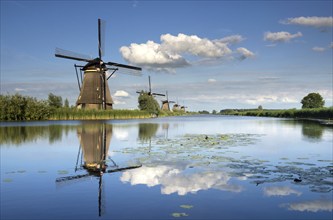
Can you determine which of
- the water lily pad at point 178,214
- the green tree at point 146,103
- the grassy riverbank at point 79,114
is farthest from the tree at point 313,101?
the water lily pad at point 178,214

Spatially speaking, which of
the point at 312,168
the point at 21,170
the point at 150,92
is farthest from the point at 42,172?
the point at 150,92

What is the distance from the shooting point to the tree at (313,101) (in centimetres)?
9775

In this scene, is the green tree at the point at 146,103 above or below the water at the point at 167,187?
above

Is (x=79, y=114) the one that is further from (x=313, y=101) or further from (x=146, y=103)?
(x=313, y=101)

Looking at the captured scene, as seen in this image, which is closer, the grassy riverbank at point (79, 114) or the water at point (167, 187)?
the water at point (167, 187)

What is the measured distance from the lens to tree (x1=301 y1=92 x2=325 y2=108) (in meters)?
97.8

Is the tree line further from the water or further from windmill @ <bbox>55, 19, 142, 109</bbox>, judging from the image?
the water

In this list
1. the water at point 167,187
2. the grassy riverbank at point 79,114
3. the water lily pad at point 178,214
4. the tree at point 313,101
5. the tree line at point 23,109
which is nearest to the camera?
the water lily pad at point 178,214

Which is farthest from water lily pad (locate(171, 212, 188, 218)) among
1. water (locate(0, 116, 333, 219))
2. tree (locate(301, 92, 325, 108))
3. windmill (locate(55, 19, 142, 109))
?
tree (locate(301, 92, 325, 108))

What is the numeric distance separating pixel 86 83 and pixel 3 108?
468 inches

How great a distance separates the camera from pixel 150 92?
281ft

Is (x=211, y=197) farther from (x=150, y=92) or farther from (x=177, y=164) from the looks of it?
(x=150, y=92)

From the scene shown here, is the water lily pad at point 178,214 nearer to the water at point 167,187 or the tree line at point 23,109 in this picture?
the water at point 167,187

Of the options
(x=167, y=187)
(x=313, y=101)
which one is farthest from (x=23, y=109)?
(x=313, y=101)
